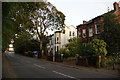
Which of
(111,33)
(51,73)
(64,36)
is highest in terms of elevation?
(64,36)

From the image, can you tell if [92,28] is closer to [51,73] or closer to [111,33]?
[111,33]

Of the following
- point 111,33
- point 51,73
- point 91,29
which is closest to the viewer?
point 51,73

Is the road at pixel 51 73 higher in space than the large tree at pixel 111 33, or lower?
lower

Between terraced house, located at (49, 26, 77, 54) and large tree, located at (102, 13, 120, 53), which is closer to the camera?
large tree, located at (102, 13, 120, 53)

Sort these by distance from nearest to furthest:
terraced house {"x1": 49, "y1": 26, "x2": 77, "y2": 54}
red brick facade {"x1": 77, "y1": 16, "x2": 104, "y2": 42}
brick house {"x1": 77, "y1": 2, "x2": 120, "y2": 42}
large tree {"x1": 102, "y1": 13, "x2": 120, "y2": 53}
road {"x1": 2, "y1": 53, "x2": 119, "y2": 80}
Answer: road {"x1": 2, "y1": 53, "x2": 119, "y2": 80}, large tree {"x1": 102, "y1": 13, "x2": 120, "y2": 53}, brick house {"x1": 77, "y1": 2, "x2": 120, "y2": 42}, red brick facade {"x1": 77, "y1": 16, "x2": 104, "y2": 42}, terraced house {"x1": 49, "y1": 26, "x2": 77, "y2": 54}

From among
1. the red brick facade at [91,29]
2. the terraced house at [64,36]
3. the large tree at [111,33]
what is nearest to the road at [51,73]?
the large tree at [111,33]

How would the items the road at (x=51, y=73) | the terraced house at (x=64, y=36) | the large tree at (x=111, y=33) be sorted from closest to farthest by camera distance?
the road at (x=51, y=73)
the large tree at (x=111, y=33)
the terraced house at (x=64, y=36)

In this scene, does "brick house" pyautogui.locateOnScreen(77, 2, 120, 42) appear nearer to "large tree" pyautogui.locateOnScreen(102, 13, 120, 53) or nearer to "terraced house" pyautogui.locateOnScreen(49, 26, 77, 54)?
"large tree" pyautogui.locateOnScreen(102, 13, 120, 53)

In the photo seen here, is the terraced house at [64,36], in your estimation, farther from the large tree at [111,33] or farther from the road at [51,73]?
the road at [51,73]

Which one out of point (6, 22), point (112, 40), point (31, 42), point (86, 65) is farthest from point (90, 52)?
point (31, 42)

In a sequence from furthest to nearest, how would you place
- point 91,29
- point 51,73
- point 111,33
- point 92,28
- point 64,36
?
point 64,36 < point 91,29 < point 92,28 < point 111,33 < point 51,73

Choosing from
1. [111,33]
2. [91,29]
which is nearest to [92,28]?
[91,29]

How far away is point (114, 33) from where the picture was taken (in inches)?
699

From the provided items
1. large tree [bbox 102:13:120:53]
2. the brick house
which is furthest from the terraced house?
large tree [bbox 102:13:120:53]
